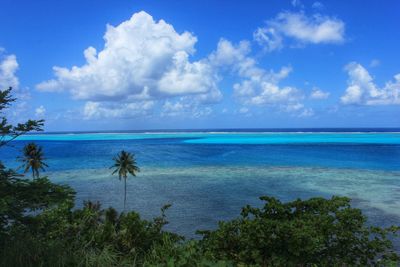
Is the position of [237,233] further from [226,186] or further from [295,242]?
[226,186]

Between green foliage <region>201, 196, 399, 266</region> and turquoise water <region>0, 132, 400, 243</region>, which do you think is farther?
→ turquoise water <region>0, 132, 400, 243</region>

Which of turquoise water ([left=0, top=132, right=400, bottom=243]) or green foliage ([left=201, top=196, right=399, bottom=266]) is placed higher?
green foliage ([left=201, top=196, right=399, bottom=266])

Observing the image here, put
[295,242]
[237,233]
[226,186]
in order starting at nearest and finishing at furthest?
[295,242] < [237,233] < [226,186]

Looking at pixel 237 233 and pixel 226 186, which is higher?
pixel 237 233

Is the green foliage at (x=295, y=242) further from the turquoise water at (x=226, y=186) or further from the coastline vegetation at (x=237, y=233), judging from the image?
the turquoise water at (x=226, y=186)

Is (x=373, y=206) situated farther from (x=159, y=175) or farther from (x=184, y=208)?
(x=159, y=175)

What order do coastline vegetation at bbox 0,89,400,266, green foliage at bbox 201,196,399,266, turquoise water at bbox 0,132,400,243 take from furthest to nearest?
turquoise water at bbox 0,132,400,243
green foliage at bbox 201,196,399,266
coastline vegetation at bbox 0,89,400,266

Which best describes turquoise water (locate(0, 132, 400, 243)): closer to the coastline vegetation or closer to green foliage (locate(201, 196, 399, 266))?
the coastline vegetation

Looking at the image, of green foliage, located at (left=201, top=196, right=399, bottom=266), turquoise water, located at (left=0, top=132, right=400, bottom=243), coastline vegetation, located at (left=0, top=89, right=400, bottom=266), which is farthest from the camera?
turquoise water, located at (left=0, top=132, right=400, bottom=243)

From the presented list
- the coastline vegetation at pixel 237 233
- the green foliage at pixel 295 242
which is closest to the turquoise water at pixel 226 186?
the coastline vegetation at pixel 237 233

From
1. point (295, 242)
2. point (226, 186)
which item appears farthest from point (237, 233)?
point (226, 186)

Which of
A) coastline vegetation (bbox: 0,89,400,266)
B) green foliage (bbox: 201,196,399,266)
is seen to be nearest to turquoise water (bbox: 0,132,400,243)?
coastline vegetation (bbox: 0,89,400,266)

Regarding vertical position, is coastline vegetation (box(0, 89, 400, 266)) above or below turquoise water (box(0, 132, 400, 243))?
above

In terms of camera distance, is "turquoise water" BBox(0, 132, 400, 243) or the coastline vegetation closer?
the coastline vegetation
